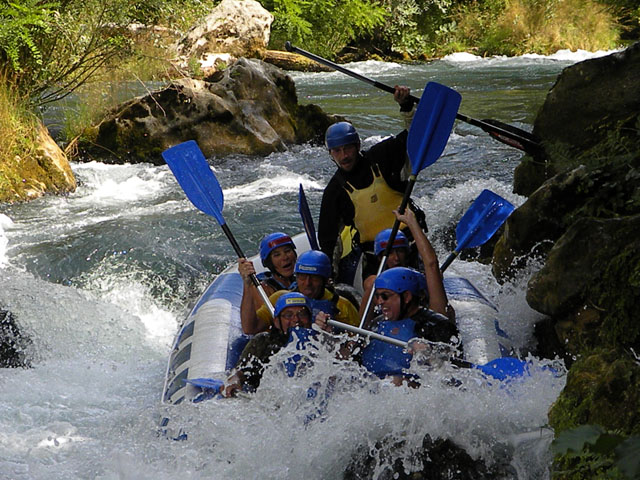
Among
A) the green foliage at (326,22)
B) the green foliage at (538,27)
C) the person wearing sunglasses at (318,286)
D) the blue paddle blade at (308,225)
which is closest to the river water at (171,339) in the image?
the person wearing sunglasses at (318,286)

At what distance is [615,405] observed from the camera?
222 cm

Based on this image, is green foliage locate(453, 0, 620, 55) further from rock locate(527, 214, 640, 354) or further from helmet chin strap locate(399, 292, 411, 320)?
helmet chin strap locate(399, 292, 411, 320)

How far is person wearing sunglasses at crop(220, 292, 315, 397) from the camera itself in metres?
3.39

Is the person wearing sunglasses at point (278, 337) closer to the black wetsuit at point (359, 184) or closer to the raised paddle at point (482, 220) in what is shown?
Result: the black wetsuit at point (359, 184)

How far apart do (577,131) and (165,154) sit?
239cm

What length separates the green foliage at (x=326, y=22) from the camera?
16.9 m

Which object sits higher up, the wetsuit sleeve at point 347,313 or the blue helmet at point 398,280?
the blue helmet at point 398,280

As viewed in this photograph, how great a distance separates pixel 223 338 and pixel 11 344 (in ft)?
5.58

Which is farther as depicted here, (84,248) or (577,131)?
(84,248)

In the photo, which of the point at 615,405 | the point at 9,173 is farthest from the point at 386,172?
the point at 9,173

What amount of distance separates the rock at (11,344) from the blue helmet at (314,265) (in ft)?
7.20

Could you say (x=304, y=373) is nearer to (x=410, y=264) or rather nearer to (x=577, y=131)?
(x=410, y=264)

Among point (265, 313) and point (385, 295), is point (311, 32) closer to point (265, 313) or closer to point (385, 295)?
point (265, 313)

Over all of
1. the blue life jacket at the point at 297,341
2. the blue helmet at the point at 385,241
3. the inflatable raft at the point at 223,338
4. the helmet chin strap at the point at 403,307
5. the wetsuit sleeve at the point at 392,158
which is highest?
the wetsuit sleeve at the point at 392,158
